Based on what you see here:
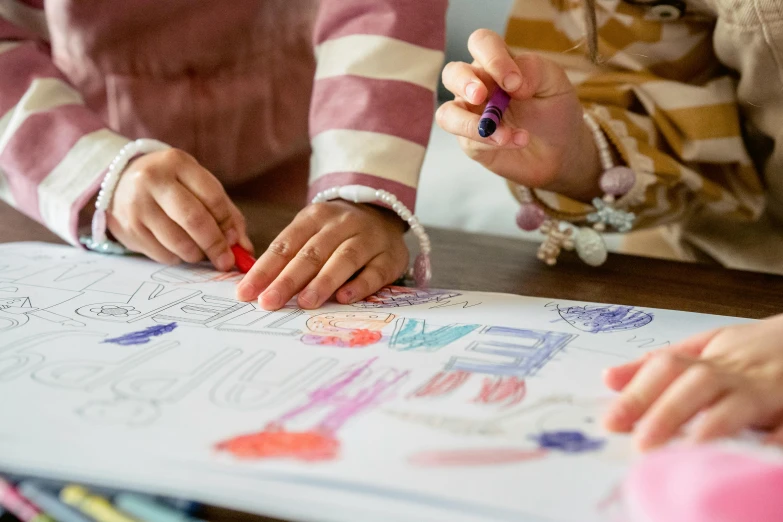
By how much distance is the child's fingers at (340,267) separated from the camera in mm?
371

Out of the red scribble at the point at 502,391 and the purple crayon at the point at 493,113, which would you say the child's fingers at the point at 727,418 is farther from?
the purple crayon at the point at 493,113

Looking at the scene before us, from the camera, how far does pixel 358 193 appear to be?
440mm

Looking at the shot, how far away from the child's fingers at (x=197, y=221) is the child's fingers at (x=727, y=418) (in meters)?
0.30

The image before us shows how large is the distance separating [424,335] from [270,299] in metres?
0.09

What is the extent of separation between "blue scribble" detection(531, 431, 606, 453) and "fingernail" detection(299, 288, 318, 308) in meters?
0.17

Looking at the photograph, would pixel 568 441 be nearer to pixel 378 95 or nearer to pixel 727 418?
pixel 727 418

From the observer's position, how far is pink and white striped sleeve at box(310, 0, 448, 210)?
1.50 feet

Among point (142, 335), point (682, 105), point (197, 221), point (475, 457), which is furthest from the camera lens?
point (682, 105)

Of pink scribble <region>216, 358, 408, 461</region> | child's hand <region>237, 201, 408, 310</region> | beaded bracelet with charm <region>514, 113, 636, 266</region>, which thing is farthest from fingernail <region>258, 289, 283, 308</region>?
beaded bracelet with charm <region>514, 113, 636, 266</region>

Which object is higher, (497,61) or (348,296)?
(497,61)

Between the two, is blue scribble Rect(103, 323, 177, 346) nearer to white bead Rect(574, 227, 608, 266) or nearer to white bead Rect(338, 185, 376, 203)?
white bead Rect(338, 185, 376, 203)

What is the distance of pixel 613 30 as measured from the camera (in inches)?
22.5

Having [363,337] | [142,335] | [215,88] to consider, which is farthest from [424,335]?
[215,88]

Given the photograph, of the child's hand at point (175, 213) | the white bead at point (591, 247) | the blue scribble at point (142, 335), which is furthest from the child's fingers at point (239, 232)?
the white bead at point (591, 247)
